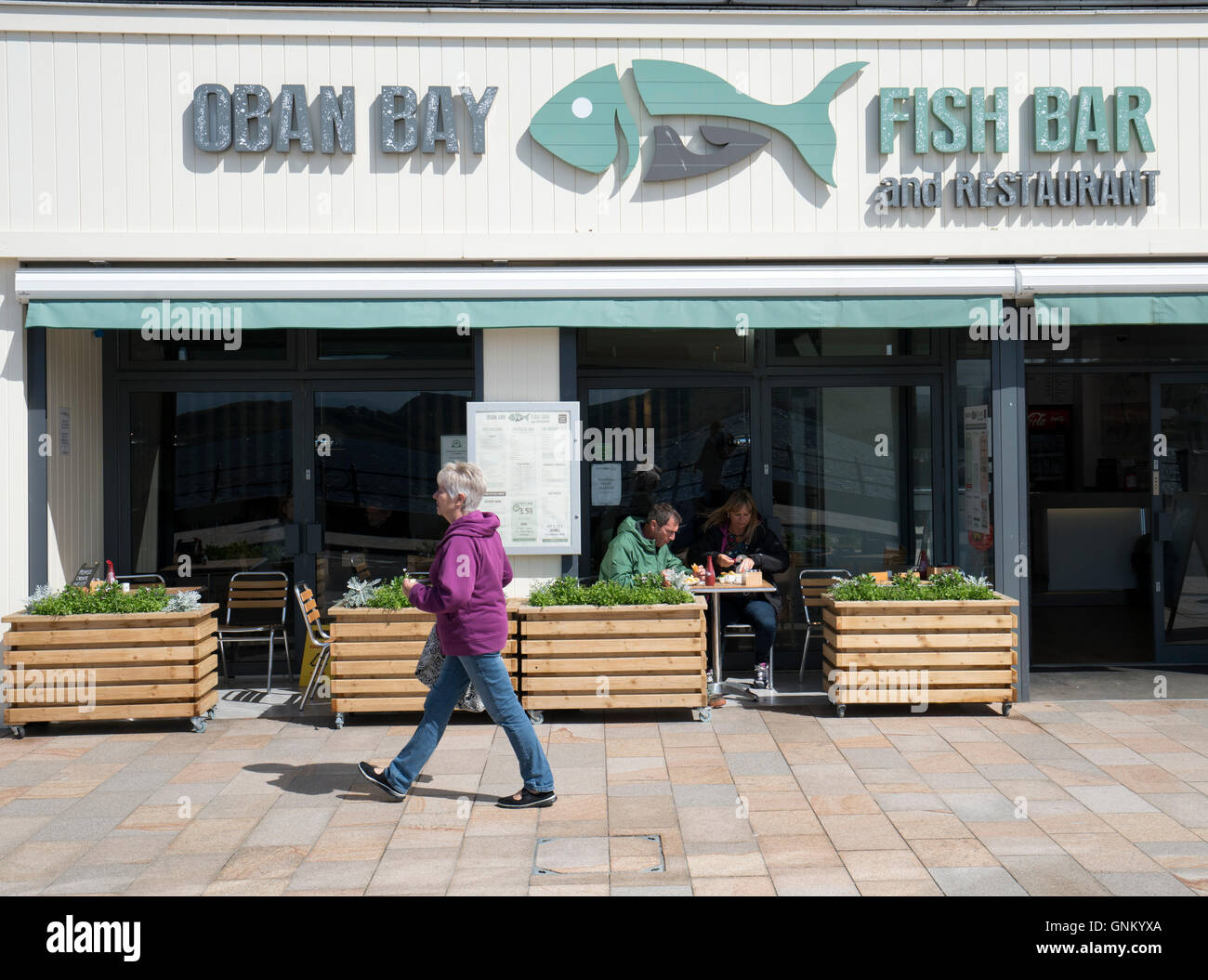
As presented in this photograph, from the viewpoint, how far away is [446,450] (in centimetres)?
917

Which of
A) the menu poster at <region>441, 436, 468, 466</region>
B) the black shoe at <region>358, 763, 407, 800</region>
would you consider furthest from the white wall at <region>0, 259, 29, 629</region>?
the black shoe at <region>358, 763, 407, 800</region>

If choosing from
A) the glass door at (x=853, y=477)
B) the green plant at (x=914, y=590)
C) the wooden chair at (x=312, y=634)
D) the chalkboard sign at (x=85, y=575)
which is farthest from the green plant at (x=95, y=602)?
the glass door at (x=853, y=477)

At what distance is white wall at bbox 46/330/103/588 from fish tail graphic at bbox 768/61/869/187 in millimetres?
5312

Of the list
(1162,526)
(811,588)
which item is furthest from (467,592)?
(1162,526)

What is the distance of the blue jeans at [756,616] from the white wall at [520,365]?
1.53 meters

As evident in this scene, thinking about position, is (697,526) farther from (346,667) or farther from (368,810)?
(368,810)

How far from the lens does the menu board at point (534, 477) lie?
26.0ft

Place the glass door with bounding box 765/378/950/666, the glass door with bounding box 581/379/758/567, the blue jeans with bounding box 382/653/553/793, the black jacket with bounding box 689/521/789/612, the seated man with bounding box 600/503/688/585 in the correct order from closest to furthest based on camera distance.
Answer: the blue jeans with bounding box 382/653/553/793
the seated man with bounding box 600/503/688/585
the black jacket with bounding box 689/521/789/612
the glass door with bounding box 581/379/758/567
the glass door with bounding box 765/378/950/666

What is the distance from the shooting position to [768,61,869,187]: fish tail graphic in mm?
7984

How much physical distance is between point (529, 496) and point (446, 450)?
4.89ft

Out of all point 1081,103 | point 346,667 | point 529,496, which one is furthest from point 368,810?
point 1081,103

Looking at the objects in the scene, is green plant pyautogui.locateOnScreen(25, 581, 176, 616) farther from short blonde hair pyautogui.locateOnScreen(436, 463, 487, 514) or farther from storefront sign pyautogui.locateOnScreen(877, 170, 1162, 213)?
storefront sign pyautogui.locateOnScreen(877, 170, 1162, 213)

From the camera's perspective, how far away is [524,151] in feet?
26.1

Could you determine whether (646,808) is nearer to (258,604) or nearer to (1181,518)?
(258,604)
